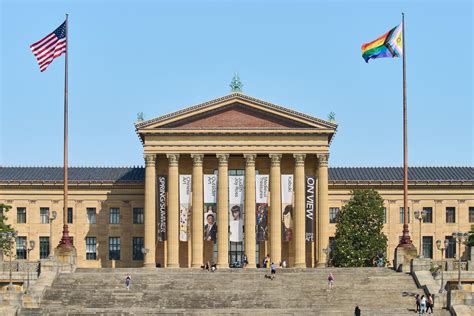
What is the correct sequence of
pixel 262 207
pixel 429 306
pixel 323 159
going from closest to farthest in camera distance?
1. pixel 429 306
2. pixel 262 207
3. pixel 323 159

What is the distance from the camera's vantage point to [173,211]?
439ft

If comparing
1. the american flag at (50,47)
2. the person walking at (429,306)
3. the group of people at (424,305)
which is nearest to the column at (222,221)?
the american flag at (50,47)

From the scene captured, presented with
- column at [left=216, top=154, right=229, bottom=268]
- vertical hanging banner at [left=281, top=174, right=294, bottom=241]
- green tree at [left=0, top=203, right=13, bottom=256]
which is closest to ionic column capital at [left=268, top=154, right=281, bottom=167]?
vertical hanging banner at [left=281, top=174, right=294, bottom=241]

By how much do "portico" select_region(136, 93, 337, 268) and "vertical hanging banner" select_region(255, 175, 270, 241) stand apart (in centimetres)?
43

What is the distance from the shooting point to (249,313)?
95.8m

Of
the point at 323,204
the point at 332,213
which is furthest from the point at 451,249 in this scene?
the point at 323,204

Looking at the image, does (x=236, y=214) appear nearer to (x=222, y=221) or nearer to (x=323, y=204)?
(x=222, y=221)

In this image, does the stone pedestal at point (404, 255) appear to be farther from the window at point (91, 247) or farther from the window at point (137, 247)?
the window at point (91, 247)

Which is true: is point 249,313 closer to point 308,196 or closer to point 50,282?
point 50,282

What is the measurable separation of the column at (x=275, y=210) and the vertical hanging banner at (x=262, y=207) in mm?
604

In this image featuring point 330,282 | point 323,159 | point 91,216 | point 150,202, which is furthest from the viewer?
point 91,216

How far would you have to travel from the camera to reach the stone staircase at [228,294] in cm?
9656

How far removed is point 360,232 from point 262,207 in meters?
9.81

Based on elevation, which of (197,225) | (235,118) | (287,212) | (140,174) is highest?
(235,118)
